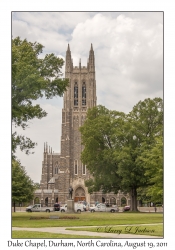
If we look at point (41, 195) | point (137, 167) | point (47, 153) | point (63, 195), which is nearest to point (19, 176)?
point (137, 167)

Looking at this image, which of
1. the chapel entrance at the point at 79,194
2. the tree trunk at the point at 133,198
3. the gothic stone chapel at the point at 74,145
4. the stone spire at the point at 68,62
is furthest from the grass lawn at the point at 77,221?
the stone spire at the point at 68,62

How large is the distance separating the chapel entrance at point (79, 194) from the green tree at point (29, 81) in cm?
4930

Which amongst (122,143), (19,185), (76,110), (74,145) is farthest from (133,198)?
(76,110)

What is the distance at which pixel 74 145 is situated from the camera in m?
80.7

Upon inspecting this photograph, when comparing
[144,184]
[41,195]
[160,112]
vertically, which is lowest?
[41,195]

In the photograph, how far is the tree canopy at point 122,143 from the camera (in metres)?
41.2

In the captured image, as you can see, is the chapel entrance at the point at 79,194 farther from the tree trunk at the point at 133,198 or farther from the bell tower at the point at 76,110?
the tree trunk at the point at 133,198

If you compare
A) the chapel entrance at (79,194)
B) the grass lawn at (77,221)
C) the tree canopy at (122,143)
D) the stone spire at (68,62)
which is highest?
the stone spire at (68,62)

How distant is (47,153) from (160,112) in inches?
2291

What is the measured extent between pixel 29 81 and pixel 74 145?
184ft

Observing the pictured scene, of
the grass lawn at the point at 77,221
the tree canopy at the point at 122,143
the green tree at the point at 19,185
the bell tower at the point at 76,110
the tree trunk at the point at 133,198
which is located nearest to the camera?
the grass lawn at the point at 77,221
